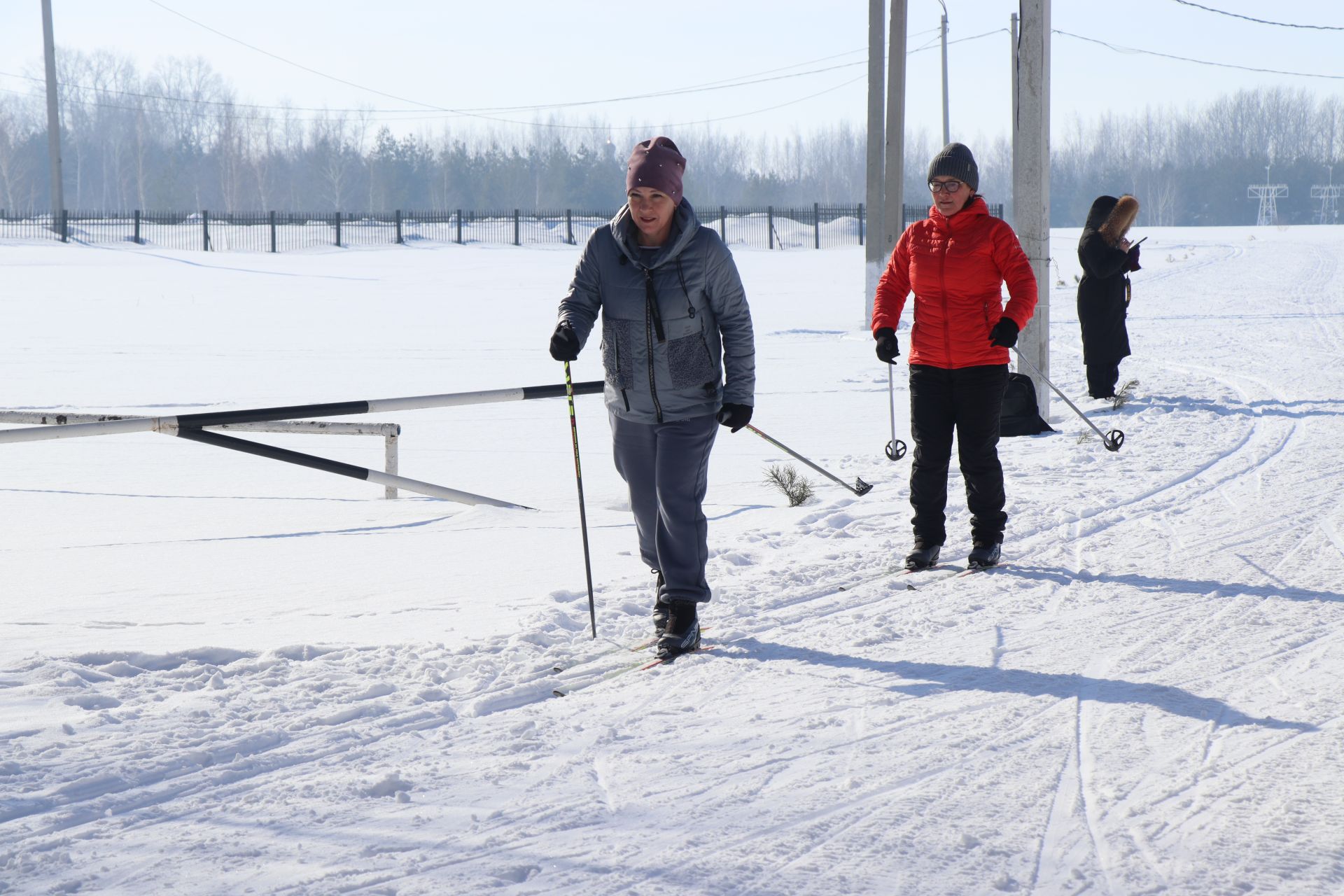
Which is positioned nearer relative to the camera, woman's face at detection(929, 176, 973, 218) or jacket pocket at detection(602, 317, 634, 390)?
jacket pocket at detection(602, 317, 634, 390)

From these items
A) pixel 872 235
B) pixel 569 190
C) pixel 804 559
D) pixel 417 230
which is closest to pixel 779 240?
pixel 417 230

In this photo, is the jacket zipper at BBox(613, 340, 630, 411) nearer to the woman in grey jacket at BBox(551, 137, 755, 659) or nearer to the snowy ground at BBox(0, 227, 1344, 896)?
the woman in grey jacket at BBox(551, 137, 755, 659)

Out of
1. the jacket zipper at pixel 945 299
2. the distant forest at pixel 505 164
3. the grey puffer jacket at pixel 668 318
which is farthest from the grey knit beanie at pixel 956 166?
the distant forest at pixel 505 164

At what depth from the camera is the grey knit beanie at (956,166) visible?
5.10m

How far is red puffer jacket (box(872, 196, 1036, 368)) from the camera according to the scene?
203 inches

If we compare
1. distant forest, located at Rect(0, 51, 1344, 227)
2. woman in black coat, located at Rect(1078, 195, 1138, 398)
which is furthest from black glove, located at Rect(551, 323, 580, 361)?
distant forest, located at Rect(0, 51, 1344, 227)

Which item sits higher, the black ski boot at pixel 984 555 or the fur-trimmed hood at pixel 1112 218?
the fur-trimmed hood at pixel 1112 218

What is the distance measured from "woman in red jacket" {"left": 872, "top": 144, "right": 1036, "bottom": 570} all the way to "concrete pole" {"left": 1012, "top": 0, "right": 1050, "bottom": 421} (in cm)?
416

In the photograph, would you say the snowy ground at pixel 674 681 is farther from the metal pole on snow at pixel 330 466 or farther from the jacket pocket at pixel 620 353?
the jacket pocket at pixel 620 353

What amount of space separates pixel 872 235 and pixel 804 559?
41.8ft

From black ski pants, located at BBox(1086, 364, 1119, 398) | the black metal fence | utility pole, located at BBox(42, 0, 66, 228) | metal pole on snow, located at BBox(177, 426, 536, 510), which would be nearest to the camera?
metal pole on snow, located at BBox(177, 426, 536, 510)

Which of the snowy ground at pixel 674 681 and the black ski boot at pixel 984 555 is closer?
the snowy ground at pixel 674 681

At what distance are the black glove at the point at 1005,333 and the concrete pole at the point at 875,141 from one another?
1217 cm

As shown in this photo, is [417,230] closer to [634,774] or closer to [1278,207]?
[634,774]
